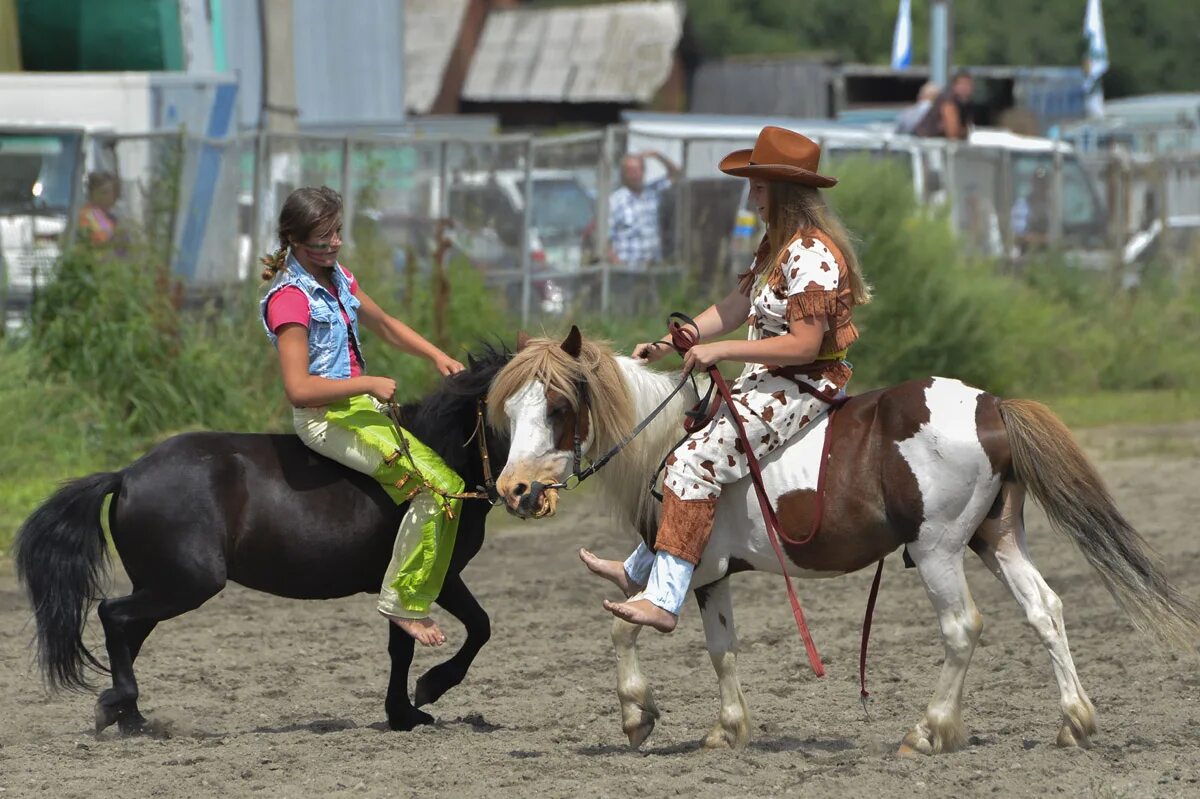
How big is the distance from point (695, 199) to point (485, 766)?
996 centimetres

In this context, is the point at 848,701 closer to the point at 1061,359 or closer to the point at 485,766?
the point at 485,766

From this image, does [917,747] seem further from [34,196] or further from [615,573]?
[34,196]

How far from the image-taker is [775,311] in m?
5.41

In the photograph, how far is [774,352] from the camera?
17.3 ft

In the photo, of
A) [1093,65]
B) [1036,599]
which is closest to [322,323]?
[1036,599]

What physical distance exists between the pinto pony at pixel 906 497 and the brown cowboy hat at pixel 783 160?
28.8 inches

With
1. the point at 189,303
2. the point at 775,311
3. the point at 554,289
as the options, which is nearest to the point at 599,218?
the point at 554,289

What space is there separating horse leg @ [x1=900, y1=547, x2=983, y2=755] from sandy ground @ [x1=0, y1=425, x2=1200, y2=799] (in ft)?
0.34

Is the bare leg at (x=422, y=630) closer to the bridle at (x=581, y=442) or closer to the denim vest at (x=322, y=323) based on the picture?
the bridle at (x=581, y=442)

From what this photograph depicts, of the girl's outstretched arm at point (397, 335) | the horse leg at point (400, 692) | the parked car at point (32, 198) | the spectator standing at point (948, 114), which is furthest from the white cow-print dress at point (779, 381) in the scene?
the spectator standing at point (948, 114)

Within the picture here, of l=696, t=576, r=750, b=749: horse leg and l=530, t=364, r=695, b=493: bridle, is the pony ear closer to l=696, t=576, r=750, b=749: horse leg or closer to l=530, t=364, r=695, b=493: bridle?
l=530, t=364, r=695, b=493: bridle

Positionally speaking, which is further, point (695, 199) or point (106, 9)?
point (106, 9)

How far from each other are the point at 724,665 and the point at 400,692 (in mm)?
1133

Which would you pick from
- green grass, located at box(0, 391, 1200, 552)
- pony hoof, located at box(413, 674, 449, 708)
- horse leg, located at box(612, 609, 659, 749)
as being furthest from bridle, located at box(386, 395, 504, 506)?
green grass, located at box(0, 391, 1200, 552)
